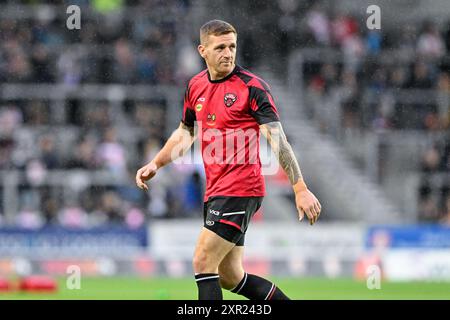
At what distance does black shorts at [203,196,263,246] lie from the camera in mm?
8125

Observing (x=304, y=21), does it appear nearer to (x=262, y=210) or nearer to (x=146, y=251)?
(x=262, y=210)

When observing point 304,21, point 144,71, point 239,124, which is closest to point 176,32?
point 144,71

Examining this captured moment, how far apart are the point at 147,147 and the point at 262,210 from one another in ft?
9.06

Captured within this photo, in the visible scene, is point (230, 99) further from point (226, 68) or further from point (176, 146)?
point (176, 146)

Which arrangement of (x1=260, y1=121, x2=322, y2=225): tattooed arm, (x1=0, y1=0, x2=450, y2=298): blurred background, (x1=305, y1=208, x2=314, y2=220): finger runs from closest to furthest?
1. (x1=305, y1=208, x2=314, y2=220): finger
2. (x1=260, y1=121, x2=322, y2=225): tattooed arm
3. (x1=0, y1=0, x2=450, y2=298): blurred background

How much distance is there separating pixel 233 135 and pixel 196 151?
1202 centimetres

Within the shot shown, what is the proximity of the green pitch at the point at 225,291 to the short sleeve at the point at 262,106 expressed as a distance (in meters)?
4.91

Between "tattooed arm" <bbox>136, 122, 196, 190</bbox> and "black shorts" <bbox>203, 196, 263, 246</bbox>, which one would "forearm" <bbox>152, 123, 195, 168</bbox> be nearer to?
"tattooed arm" <bbox>136, 122, 196, 190</bbox>

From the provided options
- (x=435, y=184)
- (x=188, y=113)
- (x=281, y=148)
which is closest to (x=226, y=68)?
(x=188, y=113)

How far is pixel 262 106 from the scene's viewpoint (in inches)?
319

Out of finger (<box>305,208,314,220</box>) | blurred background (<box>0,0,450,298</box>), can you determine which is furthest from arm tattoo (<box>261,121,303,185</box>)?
blurred background (<box>0,0,450,298</box>)

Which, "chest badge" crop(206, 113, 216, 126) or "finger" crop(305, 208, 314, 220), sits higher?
"chest badge" crop(206, 113, 216, 126)

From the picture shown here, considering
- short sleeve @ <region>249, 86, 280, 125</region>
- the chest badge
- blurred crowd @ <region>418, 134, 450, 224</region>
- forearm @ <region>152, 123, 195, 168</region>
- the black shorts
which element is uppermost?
short sleeve @ <region>249, 86, 280, 125</region>

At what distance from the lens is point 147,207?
19625 millimetres
